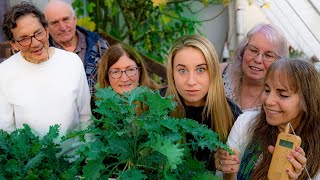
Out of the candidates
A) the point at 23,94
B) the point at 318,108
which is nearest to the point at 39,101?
the point at 23,94

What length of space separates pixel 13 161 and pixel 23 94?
0.57m

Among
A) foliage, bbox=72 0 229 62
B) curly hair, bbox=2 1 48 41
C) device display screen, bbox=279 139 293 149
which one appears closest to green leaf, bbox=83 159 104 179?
device display screen, bbox=279 139 293 149

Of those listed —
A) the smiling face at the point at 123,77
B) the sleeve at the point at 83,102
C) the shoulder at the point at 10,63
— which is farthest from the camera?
the smiling face at the point at 123,77

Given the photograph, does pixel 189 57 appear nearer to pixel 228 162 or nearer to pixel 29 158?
pixel 228 162

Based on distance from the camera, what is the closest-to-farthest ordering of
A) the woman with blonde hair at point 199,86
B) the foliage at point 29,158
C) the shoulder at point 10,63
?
the foliage at point 29,158 → the woman with blonde hair at point 199,86 → the shoulder at point 10,63

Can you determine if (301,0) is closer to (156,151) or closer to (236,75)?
(236,75)

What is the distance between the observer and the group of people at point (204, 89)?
176 centimetres

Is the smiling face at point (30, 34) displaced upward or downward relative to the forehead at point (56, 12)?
downward

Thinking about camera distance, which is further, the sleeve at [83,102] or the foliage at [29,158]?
the sleeve at [83,102]

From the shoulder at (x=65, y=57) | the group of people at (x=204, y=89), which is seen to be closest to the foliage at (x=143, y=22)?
the group of people at (x=204, y=89)

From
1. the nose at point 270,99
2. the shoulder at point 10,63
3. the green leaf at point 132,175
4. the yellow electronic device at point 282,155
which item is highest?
the nose at point 270,99

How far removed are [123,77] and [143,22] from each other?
253 cm

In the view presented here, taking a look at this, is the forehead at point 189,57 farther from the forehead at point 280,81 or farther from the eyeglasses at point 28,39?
the eyeglasses at point 28,39

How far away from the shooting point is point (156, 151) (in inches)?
59.8
